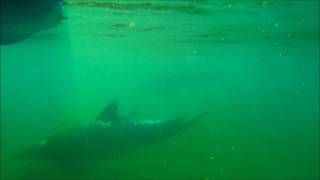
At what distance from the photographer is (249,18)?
24.4 metres

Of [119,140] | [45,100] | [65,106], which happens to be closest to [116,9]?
[119,140]

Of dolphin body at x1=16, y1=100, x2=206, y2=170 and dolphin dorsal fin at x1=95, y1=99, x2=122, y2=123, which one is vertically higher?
dolphin dorsal fin at x1=95, y1=99, x2=122, y2=123

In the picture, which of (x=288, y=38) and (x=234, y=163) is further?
(x=234, y=163)

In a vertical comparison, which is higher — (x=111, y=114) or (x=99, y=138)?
(x=111, y=114)

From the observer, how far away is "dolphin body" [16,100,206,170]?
72.1ft

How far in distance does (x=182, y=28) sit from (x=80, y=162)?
10.4 meters

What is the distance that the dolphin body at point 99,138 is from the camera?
21969mm

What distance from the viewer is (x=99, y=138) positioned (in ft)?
74.9

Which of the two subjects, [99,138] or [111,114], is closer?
[111,114]

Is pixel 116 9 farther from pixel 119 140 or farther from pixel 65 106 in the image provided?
pixel 65 106

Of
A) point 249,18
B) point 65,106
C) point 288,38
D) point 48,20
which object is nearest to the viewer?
point 48,20

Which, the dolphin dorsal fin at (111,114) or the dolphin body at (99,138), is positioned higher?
the dolphin dorsal fin at (111,114)

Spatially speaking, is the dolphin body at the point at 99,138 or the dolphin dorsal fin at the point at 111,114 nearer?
the dolphin dorsal fin at the point at 111,114

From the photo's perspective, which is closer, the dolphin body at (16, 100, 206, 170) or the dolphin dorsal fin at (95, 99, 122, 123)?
the dolphin dorsal fin at (95, 99, 122, 123)
